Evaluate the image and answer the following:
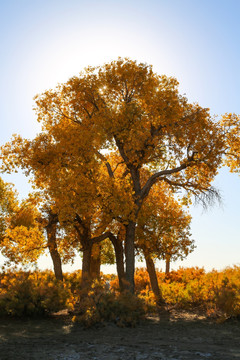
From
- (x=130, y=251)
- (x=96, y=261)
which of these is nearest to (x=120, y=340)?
(x=130, y=251)

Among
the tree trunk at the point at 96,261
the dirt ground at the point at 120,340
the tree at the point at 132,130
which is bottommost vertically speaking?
the dirt ground at the point at 120,340

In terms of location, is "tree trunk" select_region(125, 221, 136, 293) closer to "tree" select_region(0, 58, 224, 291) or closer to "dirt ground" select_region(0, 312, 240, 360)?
"tree" select_region(0, 58, 224, 291)

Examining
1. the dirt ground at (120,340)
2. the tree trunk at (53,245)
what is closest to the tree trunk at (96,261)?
the tree trunk at (53,245)

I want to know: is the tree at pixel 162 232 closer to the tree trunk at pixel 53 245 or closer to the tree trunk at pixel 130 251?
the tree trunk at pixel 130 251

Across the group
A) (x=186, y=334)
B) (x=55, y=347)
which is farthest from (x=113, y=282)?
(x=55, y=347)

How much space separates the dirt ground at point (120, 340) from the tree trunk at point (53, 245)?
22.4 feet

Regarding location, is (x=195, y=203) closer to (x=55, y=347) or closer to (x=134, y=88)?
(x=134, y=88)

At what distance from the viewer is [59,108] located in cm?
2169

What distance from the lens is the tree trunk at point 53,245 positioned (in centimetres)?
2055

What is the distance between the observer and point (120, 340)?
10.1 metres

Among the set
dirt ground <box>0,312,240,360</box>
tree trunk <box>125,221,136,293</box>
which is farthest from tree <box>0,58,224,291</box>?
dirt ground <box>0,312,240,360</box>

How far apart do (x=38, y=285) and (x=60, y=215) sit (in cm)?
323

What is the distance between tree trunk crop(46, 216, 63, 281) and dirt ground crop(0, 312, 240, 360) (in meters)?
6.84

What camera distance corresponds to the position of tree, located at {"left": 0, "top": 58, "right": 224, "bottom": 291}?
17984 mm
